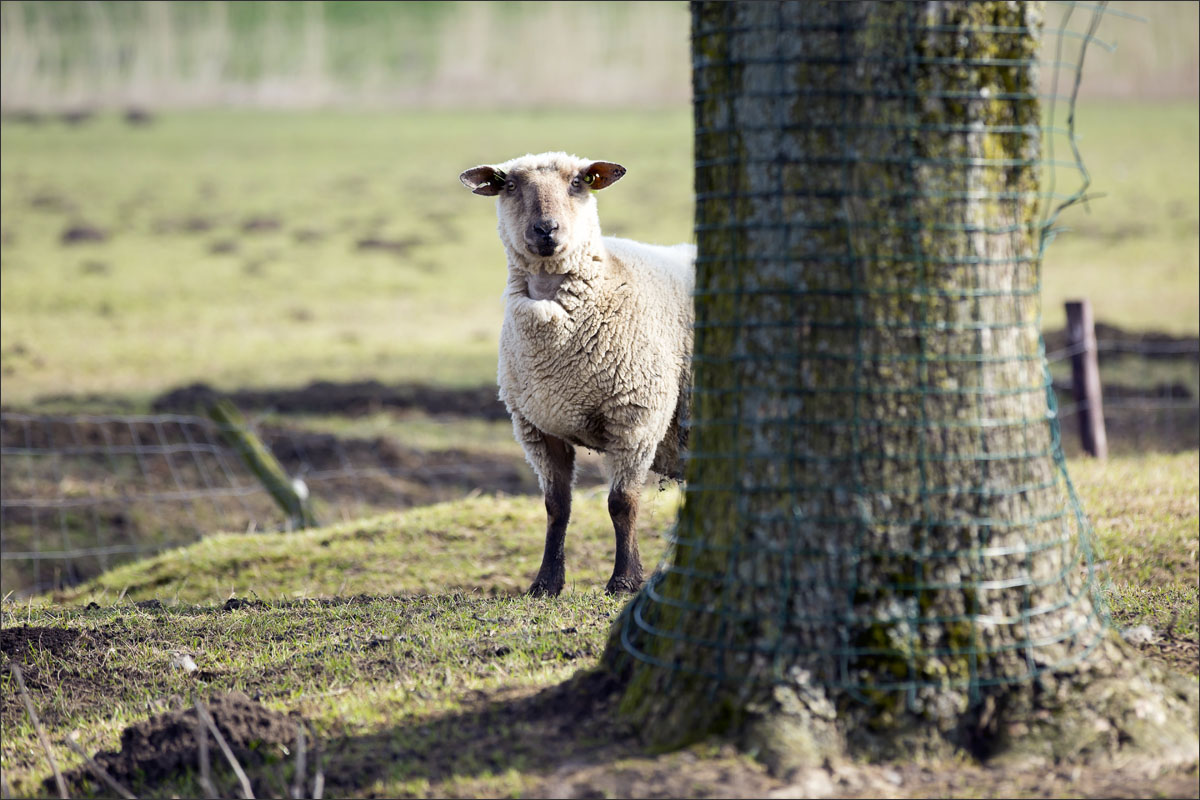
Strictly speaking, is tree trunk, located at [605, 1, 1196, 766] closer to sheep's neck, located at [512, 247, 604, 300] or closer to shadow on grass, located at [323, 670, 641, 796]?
shadow on grass, located at [323, 670, 641, 796]

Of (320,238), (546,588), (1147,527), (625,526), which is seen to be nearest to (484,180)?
(625,526)

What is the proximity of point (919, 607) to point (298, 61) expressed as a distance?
46.6 meters

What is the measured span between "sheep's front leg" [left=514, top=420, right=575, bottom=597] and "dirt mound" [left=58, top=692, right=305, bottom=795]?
9.33 feet

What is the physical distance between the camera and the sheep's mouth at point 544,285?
6.86 m

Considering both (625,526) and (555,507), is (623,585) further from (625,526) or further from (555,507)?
(555,507)

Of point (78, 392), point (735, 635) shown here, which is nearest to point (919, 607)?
point (735, 635)

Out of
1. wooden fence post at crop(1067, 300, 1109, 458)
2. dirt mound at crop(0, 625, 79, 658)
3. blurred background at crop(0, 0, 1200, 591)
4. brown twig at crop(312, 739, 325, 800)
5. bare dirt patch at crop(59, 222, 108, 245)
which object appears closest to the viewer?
brown twig at crop(312, 739, 325, 800)

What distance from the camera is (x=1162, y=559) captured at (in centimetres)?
748

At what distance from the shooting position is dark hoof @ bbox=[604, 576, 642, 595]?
21.4ft

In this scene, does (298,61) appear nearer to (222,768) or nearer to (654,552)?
(654,552)

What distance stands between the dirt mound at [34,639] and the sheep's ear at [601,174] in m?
3.55

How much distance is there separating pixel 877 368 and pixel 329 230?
2422 centimetres

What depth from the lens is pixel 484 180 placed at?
22.9ft

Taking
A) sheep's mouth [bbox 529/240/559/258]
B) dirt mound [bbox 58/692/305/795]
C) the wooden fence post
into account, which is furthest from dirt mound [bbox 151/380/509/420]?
dirt mound [bbox 58/692/305/795]
